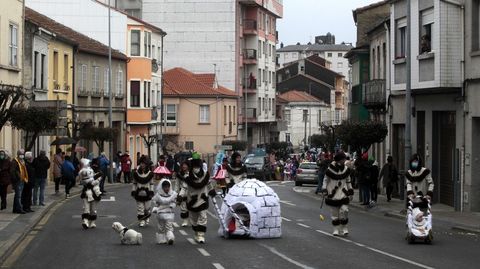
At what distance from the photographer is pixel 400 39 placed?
36812 mm

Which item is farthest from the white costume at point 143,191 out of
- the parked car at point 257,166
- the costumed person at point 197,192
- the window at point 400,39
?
the parked car at point 257,166

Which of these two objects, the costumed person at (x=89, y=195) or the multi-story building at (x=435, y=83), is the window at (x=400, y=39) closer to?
the multi-story building at (x=435, y=83)

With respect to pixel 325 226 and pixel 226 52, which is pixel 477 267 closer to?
pixel 325 226

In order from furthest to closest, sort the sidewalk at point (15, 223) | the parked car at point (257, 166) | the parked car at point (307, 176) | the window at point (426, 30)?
the parked car at point (257, 166)
the parked car at point (307, 176)
the window at point (426, 30)
the sidewalk at point (15, 223)

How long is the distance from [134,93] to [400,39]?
30562 millimetres

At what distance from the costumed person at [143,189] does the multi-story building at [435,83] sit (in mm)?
10275

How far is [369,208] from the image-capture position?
107 ft

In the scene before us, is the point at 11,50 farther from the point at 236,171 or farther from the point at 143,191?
the point at 143,191

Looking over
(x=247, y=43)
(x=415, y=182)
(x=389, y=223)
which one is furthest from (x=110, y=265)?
(x=247, y=43)

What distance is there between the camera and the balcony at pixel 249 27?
299 feet

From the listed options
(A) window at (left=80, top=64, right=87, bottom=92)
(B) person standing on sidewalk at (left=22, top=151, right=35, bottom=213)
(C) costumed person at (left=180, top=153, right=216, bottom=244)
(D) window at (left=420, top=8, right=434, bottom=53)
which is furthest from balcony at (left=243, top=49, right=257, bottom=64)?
(C) costumed person at (left=180, top=153, right=216, bottom=244)

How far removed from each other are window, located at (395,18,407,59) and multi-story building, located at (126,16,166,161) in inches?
1177

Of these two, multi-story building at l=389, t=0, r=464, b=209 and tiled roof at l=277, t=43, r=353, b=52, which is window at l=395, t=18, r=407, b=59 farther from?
tiled roof at l=277, t=43, r=353, b=52

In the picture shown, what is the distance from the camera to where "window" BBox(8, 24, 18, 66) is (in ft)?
129
